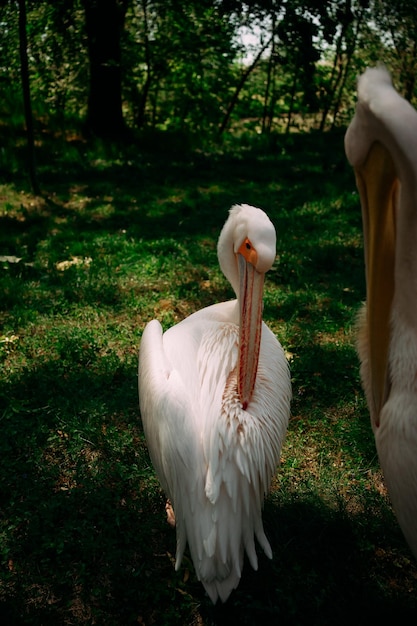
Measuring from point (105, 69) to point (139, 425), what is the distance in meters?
6.63

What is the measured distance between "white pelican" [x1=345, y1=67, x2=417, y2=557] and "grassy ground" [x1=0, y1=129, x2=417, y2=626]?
27.6 inches

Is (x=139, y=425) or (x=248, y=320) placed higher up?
(x=248, y=320)

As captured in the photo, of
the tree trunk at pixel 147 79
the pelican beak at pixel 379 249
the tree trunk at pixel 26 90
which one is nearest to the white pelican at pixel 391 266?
the pelican beak at pixel 379 249

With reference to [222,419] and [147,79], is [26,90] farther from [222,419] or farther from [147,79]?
[222,419]

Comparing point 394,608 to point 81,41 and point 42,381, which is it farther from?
point 81,41

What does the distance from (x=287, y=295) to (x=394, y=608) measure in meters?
2.48

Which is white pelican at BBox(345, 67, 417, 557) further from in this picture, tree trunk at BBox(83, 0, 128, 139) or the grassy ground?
tree trunk at BBox(83, 0, 128, 139)

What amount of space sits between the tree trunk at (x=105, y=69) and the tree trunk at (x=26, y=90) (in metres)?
2.27

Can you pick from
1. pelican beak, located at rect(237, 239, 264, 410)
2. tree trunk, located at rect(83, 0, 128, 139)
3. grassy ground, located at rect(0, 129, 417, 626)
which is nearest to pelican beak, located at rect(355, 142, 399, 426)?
pelican beak, located at rect(237, 239, 264, 410)

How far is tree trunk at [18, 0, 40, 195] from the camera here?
5.37 meters

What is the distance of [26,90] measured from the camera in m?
5.77

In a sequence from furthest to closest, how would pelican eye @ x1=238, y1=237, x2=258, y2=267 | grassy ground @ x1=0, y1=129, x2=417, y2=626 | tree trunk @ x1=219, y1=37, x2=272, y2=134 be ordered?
tree trunk @ x1=219, y1=37, x2=272, y2=134, pelican eye @ x1=238, y1=237, x2=258, y2=267, grassy ground @ x1=0, y1=129, x2=417, y2=626

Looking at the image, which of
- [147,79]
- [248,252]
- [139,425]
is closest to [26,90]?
[147,79]

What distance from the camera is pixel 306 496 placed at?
2.72m
